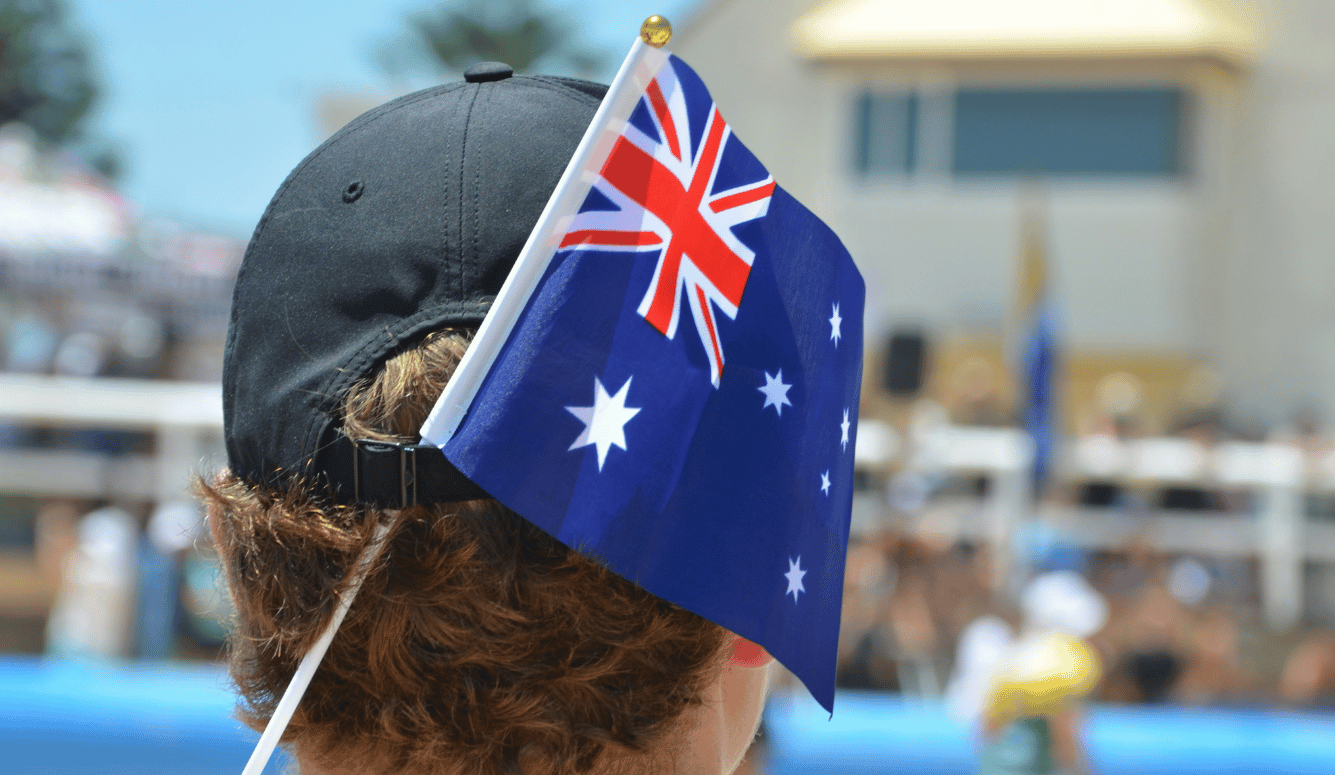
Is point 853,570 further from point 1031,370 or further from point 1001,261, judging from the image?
point 1001,261

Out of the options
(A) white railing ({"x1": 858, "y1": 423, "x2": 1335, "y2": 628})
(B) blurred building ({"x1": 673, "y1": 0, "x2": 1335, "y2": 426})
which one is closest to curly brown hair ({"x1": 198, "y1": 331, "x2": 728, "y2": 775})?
(A) white railing ({"x1": 858, "y1": 423, "x2": 1335, "y2": 628})

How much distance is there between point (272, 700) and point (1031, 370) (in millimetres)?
5387

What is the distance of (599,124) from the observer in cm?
70

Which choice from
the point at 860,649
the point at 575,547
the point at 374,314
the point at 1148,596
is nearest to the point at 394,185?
the point at 374,314

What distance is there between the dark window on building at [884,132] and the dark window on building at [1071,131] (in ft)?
1.63

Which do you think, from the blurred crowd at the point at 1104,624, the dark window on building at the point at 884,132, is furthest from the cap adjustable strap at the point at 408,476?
→ the dark window on building at the point at 884,132

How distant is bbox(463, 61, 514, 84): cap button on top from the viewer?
0.80m

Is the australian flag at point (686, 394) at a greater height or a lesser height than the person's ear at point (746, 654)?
greater

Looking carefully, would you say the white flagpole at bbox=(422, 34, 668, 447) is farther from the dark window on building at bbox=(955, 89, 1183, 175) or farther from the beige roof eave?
the dark window on building at bbox=(955, 89, 1183, 175)

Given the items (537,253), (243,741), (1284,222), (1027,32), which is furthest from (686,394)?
(1284,222)

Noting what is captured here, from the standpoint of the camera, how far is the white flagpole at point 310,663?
71 centimetres

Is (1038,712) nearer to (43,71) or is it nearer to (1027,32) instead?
(1027,32)

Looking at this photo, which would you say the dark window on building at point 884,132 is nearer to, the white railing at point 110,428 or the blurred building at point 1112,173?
the blurred building at point 1112,173

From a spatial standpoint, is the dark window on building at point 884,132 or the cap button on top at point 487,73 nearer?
the cap button on top at point 487,73
